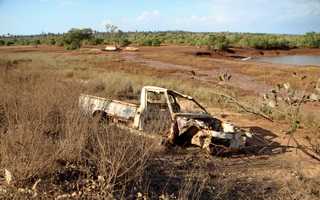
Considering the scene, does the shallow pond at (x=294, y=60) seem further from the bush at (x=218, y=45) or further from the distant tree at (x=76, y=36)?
the distant tree at (x=76, y=36)

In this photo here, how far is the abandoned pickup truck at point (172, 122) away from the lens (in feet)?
30.9

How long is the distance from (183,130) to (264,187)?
2.88m

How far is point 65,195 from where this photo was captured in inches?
183

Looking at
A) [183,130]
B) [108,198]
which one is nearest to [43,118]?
[108,198]

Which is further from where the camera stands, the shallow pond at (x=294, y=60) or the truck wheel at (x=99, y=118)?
the shallow pond at (x=294, y=60)

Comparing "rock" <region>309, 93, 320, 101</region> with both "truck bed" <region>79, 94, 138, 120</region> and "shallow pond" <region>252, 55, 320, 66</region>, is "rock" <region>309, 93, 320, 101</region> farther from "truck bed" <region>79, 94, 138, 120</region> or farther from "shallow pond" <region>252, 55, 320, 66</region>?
→ "shallow pond" <region>252, 55, 320, 66</region>

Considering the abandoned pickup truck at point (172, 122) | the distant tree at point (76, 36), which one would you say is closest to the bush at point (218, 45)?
the distant tree at point (76, 36)

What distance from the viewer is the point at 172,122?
955 cm

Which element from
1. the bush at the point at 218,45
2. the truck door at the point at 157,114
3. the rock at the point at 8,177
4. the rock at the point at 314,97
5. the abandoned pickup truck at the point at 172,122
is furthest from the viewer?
the bush at the point at 218,45

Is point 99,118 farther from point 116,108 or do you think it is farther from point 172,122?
point 116,108

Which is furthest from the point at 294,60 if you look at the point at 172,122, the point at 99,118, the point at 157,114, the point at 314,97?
the point at 314,97

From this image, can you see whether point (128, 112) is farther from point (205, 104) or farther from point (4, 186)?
point (205, 104)

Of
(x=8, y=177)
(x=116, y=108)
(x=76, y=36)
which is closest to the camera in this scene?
(x=8, y=177)

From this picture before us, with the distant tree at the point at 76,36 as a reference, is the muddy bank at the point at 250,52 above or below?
below
